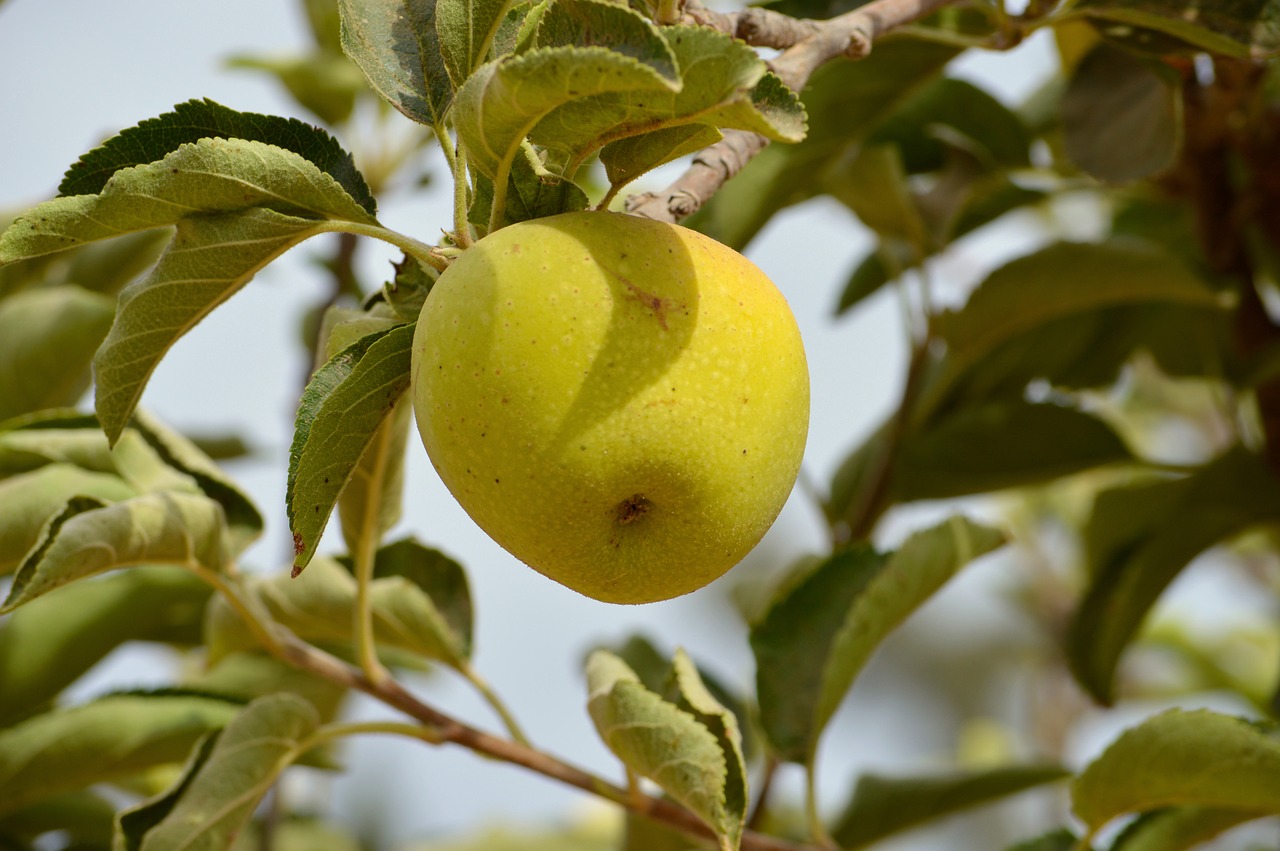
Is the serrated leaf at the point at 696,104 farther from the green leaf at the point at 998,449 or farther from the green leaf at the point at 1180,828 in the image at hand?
the green leaf at the point at 998,449

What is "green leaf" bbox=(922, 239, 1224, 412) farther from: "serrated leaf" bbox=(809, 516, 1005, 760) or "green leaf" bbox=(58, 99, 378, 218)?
"green leaf" bbox=(58, 99, 378, 218)

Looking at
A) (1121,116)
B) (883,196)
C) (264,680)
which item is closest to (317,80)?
(883,196)

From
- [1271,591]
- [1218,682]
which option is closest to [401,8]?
[1218,682]

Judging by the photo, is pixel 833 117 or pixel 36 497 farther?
pixel 833 117

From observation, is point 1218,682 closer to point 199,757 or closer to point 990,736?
point 990,736

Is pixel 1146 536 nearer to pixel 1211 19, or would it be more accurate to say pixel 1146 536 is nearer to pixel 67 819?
pixel 1211 19

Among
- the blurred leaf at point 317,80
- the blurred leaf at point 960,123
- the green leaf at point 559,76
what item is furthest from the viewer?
the blurred leaf at point 317,80

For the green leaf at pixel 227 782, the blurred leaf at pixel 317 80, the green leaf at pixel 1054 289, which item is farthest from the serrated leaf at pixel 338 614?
the blurred leaf at pixel 317 80
